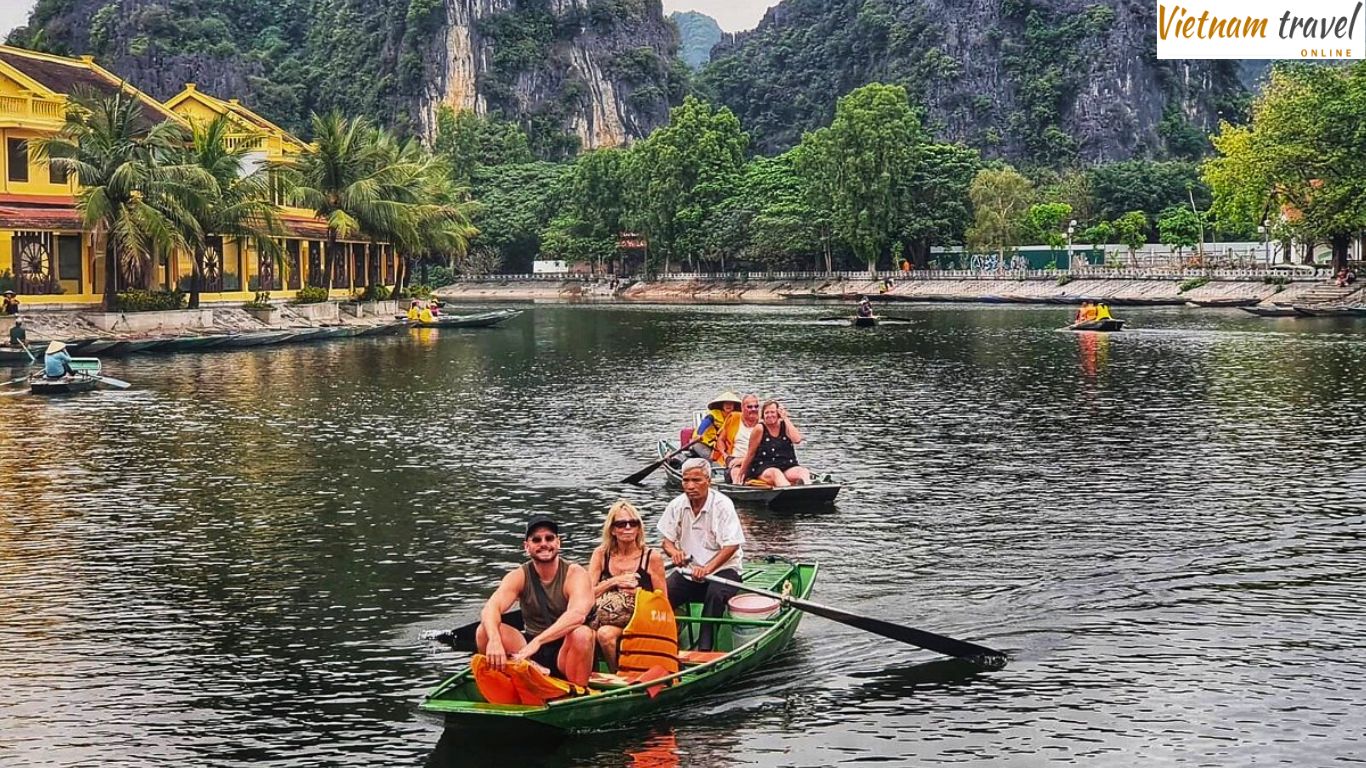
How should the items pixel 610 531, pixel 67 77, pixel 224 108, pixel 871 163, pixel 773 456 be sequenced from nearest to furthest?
pixel 610 531 < pixel 773 456 < pixel 67 77 < pixel 224 108 < pixel 871 163

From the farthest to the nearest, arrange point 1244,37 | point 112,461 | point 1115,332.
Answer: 1. point 1244,37
2. point 1115,332
3. point 112,461

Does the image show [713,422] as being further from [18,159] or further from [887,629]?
[18,159]

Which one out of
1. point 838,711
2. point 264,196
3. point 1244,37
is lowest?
point 838,711

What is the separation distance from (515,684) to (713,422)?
14.2 m

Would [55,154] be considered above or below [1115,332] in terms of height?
above

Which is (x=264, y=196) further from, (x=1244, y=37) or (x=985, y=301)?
(x=1244, y=37)

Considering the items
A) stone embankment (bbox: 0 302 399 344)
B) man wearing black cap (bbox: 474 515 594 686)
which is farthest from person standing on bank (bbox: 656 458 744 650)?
stone embankment (bbox: 0 302 399 344)

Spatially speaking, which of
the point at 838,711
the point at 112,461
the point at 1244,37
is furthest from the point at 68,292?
the point at 1244,37

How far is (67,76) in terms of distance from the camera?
2965 inches

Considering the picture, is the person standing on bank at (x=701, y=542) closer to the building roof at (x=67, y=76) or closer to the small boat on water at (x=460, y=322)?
the building roof at (x=67, y=76)

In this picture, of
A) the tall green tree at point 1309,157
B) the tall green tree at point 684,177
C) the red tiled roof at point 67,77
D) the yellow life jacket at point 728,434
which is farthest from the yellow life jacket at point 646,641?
the tall green tree at point 684,177

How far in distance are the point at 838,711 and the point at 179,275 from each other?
6569cm

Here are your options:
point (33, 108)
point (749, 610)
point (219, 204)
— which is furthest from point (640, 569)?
point (33, 108)

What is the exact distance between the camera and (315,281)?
88.8 meters
